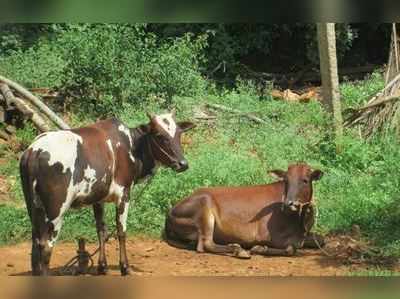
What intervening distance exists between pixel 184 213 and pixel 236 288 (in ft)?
17.6

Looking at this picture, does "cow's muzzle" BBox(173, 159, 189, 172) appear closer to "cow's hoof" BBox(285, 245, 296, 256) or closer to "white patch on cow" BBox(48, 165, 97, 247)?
"white patch on cow" BBox(48, 165, 97, 247)

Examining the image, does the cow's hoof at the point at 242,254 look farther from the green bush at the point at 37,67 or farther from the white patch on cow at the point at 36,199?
the green bush at the point at 37,67

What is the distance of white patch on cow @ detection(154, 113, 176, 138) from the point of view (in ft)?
15.6

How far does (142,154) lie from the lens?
4695mm

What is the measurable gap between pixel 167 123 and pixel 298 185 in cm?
127

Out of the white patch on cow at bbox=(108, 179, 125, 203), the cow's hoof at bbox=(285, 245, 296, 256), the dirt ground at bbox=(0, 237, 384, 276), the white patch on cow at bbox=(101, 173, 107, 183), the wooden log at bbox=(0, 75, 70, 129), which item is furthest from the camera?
the wooden log at bbox=(0, 75, 70, 129)

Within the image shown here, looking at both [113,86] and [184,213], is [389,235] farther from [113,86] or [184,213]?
[113,86]

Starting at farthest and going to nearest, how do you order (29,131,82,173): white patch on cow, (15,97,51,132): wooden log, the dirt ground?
(15,97,51,132): wooden log, the dirt ground, (29,131,82,173): white patch on cow

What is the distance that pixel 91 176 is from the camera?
13.9 feet

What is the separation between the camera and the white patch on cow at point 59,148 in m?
4.06

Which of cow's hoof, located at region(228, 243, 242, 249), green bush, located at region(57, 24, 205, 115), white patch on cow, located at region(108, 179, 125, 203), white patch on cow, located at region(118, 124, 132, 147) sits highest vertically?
green bush, located at region(57, 24, 205, 115)

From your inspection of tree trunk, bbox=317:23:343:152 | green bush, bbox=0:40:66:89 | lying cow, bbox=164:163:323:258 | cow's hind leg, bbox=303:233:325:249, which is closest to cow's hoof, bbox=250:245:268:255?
lying cow, bbox=164:163:323:258

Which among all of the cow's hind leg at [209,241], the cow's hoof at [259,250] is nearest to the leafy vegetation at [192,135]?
the cow's hind leg at [209,241]

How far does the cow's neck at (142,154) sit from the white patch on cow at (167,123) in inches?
4.1
